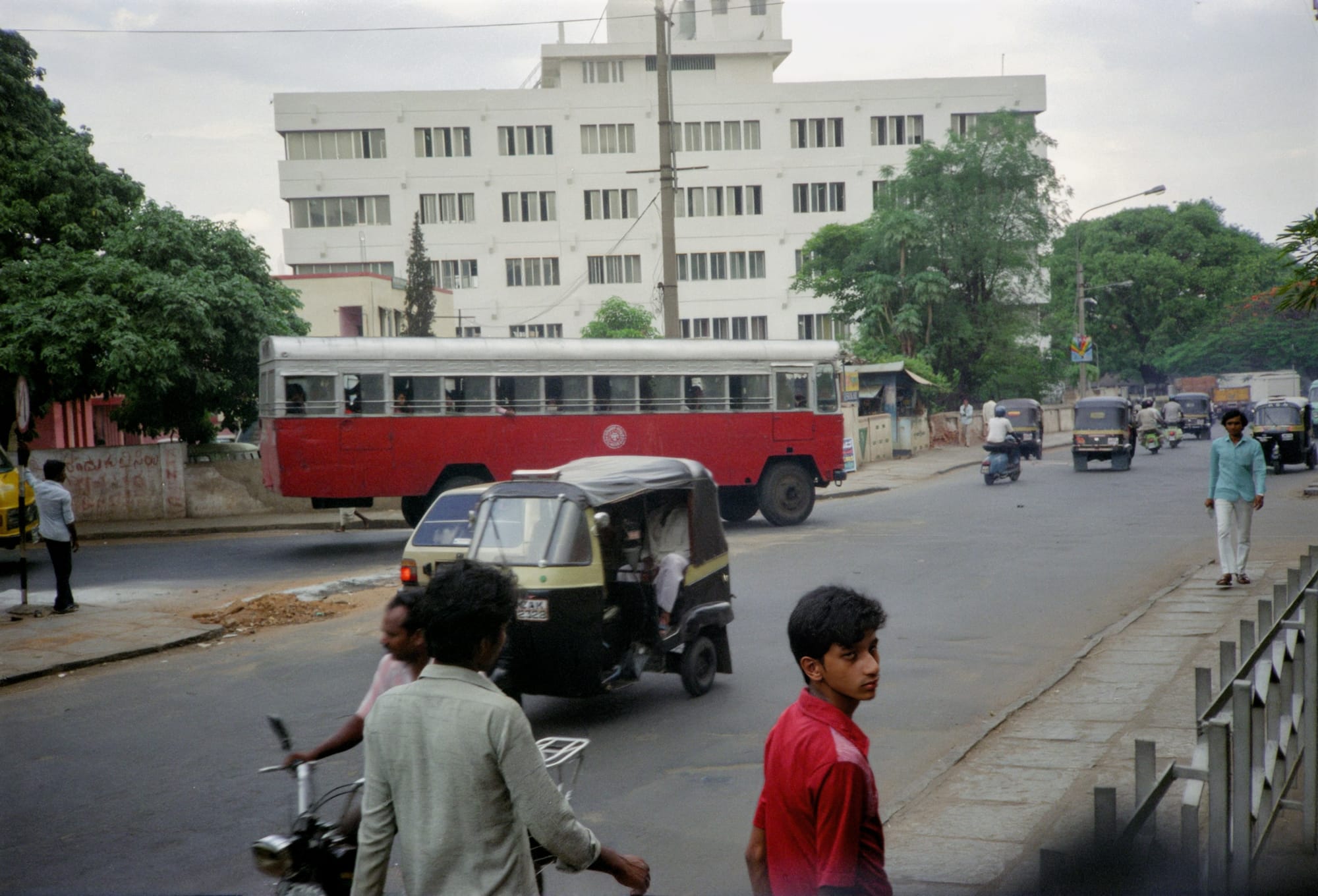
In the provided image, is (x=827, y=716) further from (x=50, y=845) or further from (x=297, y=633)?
(x=297, y=633)

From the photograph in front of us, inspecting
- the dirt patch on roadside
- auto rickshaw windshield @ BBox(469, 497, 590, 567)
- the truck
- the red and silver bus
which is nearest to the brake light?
auto rickshaw windshield @ BBox(469, 497, 590, 567)

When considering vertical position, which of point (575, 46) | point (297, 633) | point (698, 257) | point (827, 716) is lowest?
point (297, 633)

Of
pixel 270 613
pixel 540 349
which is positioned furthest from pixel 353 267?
pixel 270 613

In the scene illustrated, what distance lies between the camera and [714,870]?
207 inches

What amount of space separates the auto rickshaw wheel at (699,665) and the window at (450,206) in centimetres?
4806

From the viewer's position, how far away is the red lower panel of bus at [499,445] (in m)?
18.7

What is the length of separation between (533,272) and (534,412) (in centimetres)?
3564

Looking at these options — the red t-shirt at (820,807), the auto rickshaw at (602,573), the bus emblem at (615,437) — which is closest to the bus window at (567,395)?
the bus emblem at (615,437)

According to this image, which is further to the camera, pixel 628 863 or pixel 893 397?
pixel 893 397

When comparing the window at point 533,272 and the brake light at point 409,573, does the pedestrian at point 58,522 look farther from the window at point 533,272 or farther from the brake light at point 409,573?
the window at point 533,272

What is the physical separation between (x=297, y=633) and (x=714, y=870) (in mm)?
7719

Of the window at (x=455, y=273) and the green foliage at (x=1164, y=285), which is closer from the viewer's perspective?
the window at (x=455, y=273)

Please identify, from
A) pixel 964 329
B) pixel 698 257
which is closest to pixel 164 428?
pixel 964 329

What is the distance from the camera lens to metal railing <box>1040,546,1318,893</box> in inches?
119
